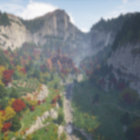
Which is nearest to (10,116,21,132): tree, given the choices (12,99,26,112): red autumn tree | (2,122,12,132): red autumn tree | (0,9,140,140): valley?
(0,9,140,140): valley

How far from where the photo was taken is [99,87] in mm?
80312

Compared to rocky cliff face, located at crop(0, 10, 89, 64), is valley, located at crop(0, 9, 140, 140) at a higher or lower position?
lower

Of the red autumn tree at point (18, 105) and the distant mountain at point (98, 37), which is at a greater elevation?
the distant mountain at point (98, 37)

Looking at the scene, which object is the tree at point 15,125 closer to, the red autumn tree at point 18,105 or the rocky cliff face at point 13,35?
the red autumn tree at point 18,105

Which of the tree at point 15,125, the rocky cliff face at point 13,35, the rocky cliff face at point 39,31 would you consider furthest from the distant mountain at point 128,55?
the rocky cliff face at point 39,31

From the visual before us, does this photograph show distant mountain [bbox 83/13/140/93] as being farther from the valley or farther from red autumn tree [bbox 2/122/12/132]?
red autumn tree [bbox 2/122/12/132]

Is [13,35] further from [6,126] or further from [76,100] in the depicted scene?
[6,126]

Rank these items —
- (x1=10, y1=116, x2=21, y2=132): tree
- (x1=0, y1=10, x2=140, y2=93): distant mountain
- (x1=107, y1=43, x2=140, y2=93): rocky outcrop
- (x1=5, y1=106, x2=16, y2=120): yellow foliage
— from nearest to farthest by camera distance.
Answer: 1. (x1=10, y1=116, x2=21, y2=132): tree
2. (x1=5, y1=106, x2=16, y2=120): yellow foliage
3. (x1=107, y1=43, x2=140, y2=93): rocky outcrop
4. (x1=0, y1=10, x2=140, y2=93): distant mountain

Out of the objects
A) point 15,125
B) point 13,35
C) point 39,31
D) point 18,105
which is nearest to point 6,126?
point 15,125

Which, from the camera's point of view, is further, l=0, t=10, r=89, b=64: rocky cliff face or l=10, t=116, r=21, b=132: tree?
l=0, t=10, r=89, b=64: rocky cliff face

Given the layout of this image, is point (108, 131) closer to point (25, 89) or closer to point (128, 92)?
point (128, 92)

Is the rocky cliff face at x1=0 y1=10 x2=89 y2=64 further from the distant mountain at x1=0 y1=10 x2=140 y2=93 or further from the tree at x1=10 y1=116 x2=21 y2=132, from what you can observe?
the tree at x1=10 y1=116 x2=21 y2=132

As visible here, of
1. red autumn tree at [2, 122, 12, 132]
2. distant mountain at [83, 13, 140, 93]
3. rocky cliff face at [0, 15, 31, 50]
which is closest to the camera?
red autumn tree at [2, 122, 12, 132]

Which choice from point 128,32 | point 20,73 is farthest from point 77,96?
point 128,32
